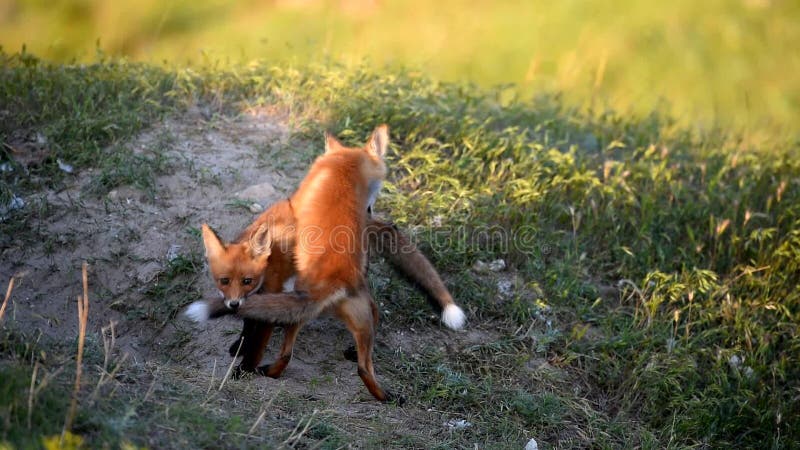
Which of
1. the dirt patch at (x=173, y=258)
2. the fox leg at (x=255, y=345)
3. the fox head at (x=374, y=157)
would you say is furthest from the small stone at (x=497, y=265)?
the fox leg at (x=255, y=345)

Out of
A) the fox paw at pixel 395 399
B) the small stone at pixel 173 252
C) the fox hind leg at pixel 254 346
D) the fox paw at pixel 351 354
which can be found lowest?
the fox paw at pixel 395 399

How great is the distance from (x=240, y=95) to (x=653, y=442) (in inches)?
172

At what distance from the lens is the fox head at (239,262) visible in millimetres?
4934

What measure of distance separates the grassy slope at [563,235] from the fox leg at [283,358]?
0.72 m

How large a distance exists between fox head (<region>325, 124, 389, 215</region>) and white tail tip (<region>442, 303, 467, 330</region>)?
2.69 ft

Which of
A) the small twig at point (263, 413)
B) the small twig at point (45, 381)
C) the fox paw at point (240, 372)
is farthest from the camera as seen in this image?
the fox paw at point (240, 372)

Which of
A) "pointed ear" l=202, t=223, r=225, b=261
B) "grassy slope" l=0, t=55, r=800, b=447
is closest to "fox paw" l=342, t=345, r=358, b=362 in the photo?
"grassy slope" l=0, t=55, r=800, b=447

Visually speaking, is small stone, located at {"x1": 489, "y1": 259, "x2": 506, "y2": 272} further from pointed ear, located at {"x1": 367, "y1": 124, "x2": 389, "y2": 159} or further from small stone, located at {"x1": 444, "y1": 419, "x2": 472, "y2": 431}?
small stone, located at {"x1": 444, "y1": 419, "x2": 472, "y2": 431}

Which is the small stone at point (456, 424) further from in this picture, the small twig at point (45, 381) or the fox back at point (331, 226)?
the small twig at point (45, 381)

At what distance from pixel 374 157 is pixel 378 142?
5.6 inches

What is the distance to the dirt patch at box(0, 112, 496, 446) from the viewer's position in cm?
503

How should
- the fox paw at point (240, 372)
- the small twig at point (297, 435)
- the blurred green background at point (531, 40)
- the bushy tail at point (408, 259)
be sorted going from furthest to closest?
1. the blurred green background at point (531, 40)
2. the bushy tail at point (408, 259)
3. the fox paw at point (240, 372)
4. the small twig at point (297, 435)

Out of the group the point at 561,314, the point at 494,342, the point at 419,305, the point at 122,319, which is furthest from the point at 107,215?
the point at 561,314

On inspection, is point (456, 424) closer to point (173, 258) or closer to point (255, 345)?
point (255, 345)
